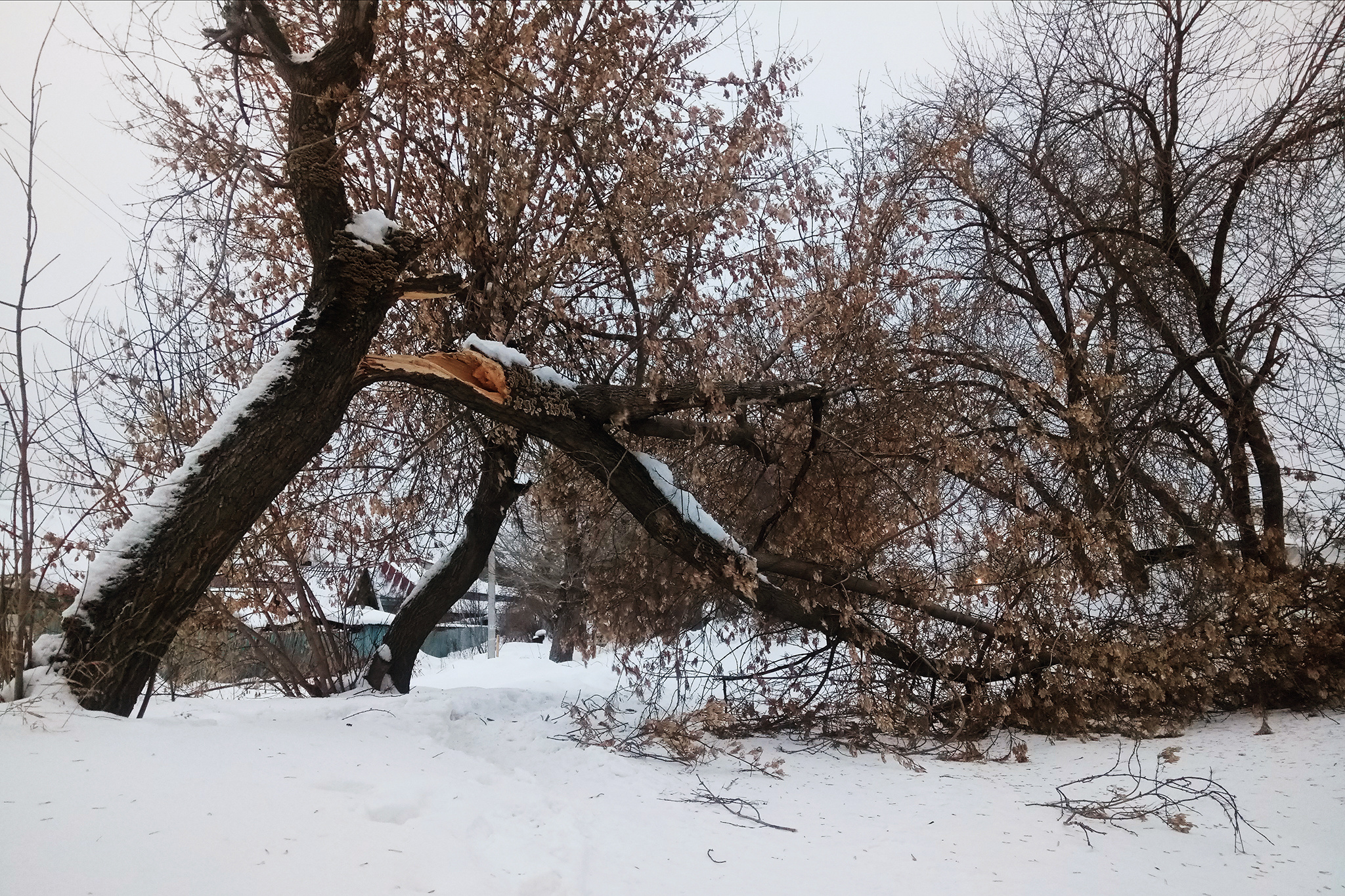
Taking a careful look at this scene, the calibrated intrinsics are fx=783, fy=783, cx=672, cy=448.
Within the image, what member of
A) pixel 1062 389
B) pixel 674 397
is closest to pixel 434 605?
pixel 674 397

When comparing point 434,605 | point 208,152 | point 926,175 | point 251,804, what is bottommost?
point 251,804

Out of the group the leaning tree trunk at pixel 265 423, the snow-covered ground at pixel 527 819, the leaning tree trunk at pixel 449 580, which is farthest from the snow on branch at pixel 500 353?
the snow-covered ground at pixel 527 819

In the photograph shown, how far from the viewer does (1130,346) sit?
24.0ft

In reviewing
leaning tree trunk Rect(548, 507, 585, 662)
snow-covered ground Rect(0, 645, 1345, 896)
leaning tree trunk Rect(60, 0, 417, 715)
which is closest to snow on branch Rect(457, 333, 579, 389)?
leaning tree trunk Rect(60, 0, 417, 715)

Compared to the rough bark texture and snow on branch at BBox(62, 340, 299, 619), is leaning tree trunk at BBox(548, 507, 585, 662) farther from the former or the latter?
snow on branch at BBox(62, 340, 299, 619)

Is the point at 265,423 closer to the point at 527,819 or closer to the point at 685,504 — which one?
the point at 527,819

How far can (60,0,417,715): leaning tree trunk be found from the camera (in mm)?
3771

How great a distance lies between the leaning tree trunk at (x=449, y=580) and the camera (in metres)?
7.46

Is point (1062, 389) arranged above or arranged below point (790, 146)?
below

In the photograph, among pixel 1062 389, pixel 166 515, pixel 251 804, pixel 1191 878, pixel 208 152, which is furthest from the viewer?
pixel 1062 389

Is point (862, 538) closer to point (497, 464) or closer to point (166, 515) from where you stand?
point (497, 464)

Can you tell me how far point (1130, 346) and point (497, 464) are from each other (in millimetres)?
6059

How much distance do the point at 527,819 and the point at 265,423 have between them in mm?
2599

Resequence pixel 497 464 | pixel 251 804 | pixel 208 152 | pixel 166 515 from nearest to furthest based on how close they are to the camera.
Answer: pixel 251 804 < pixel 166 515 < pixel 208 152 < pixel 497 464
